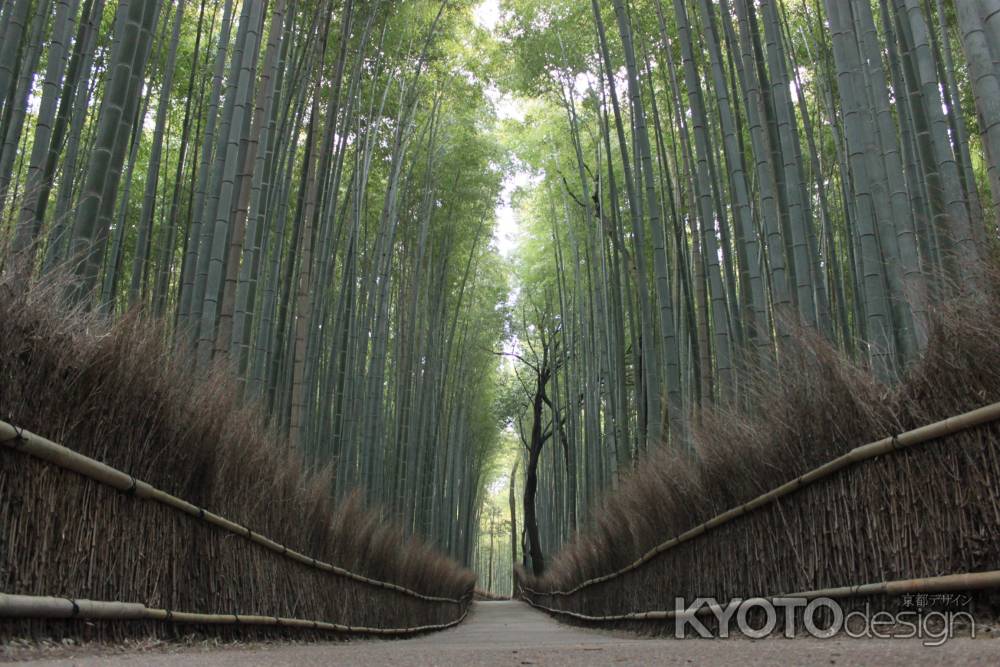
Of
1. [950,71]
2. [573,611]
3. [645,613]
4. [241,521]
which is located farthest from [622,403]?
[241,521]

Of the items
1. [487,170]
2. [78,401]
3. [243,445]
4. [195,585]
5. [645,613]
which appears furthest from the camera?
[487,170]

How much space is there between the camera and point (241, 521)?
273 centimetres

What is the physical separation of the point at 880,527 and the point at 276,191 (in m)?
3.86

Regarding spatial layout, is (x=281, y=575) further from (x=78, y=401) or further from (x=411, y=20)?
(x=411, y=20)

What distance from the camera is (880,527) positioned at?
201 cm

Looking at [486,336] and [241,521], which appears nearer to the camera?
[241,521]

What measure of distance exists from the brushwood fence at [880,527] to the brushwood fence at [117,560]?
164cm

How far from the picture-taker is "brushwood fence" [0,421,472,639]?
1621 mm

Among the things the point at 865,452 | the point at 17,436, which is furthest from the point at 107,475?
the point at 865,452

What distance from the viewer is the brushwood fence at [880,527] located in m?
1.73

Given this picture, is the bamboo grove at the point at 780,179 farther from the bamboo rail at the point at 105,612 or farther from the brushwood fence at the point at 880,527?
the bamboo rail at the point at 105,612

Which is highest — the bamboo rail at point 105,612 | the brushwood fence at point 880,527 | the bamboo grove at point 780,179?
the bamboo grove at point 780,179

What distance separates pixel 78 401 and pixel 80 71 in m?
2.29

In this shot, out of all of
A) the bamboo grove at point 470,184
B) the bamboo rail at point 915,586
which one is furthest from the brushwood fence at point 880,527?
the bamboo grove at point 470,184
